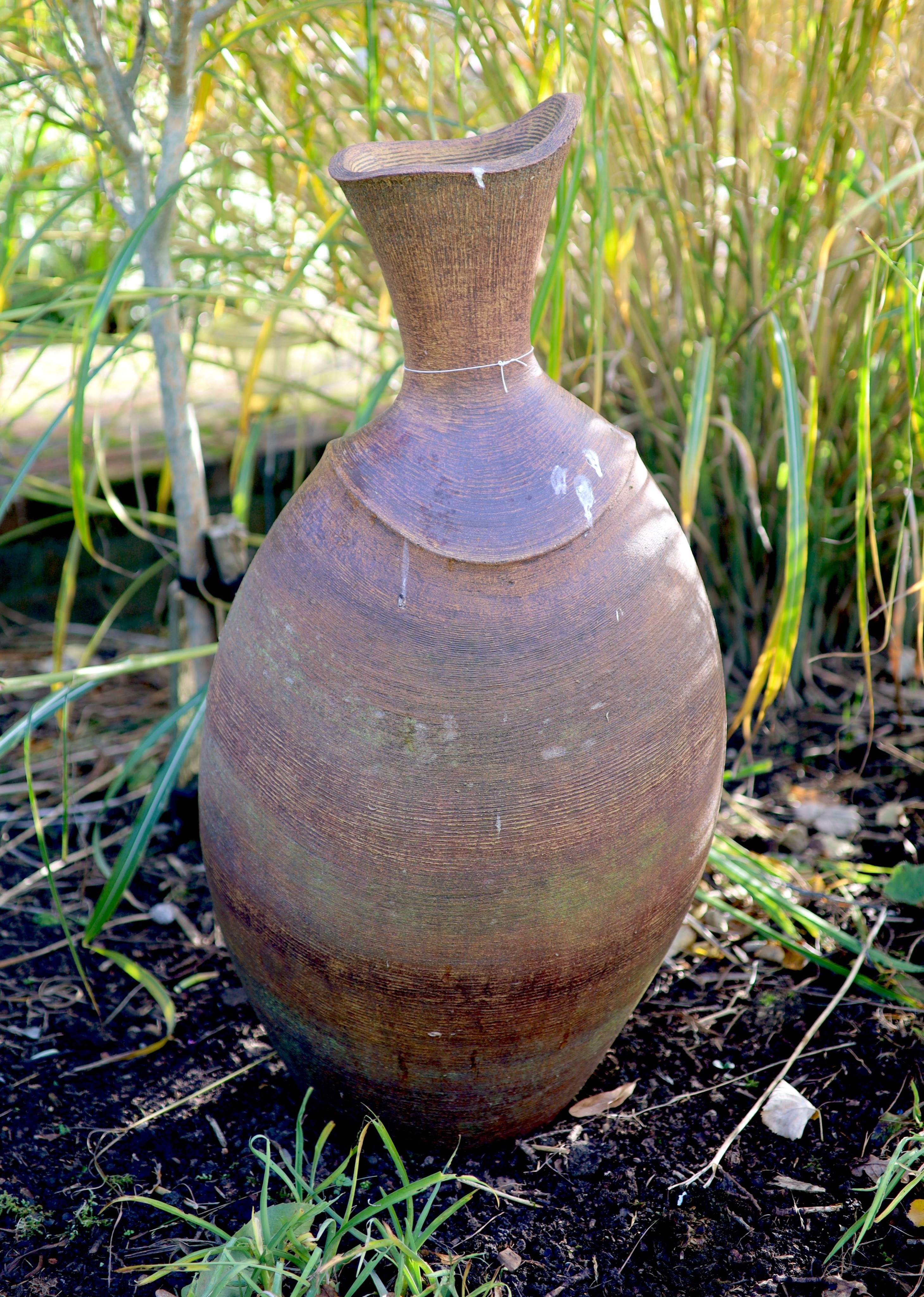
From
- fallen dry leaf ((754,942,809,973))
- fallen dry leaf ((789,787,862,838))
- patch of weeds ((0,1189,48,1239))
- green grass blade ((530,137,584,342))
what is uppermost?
green grass blade ((530,137,584,342))

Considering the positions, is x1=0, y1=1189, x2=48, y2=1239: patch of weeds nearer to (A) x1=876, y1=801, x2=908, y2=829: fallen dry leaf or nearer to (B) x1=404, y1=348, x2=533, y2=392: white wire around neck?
(B) x1=404, y1=348, x2=533, y2=392: white wire around neck

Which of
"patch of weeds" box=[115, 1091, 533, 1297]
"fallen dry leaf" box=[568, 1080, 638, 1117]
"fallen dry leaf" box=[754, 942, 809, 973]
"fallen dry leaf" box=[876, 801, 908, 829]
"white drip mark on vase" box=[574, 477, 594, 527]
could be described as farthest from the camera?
"fallen dry leaf" box=[876, 801, 908, 829]

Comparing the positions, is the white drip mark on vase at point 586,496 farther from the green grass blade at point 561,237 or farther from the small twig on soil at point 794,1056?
the small twig on soil at point 794,1056

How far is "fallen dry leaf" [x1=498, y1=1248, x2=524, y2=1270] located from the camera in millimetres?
1229

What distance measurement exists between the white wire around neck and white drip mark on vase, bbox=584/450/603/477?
0.12 m

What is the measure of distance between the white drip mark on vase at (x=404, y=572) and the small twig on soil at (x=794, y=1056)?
2.69 ft

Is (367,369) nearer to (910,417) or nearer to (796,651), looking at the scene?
(796,651)

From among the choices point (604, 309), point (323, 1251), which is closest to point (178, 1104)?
point (323, 1251)

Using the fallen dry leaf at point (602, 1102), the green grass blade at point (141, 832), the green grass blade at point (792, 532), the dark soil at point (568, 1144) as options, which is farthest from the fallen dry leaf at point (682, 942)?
the green grass blade at point (141, 832)

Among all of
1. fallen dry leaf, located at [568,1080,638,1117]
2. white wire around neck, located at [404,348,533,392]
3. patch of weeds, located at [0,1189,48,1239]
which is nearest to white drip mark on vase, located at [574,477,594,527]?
white wire around neck, located at [404,348,533,392]

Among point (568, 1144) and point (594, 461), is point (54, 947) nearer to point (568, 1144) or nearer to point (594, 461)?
point (568, 1144)

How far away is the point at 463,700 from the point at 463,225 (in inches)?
19.8

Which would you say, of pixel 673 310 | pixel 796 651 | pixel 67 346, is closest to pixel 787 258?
pixel 673 310

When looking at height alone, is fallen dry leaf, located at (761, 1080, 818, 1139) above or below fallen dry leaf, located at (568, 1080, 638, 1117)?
below
